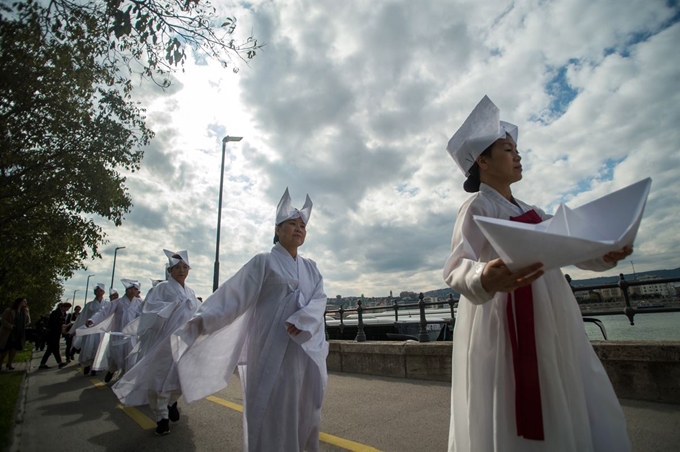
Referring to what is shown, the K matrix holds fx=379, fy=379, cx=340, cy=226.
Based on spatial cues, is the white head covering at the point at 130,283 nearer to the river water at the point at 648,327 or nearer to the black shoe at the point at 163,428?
Result: the black shoe at the point at 163,428

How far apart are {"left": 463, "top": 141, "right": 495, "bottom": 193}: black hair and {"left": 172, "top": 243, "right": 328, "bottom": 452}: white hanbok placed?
158 centimetres

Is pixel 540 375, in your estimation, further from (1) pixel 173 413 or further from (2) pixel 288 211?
(1) pixel 173 413

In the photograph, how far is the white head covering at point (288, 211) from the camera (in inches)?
138

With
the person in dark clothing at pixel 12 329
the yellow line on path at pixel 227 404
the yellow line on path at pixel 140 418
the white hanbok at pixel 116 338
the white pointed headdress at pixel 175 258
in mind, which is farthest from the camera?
the person in dark clothing at pixel 12 329

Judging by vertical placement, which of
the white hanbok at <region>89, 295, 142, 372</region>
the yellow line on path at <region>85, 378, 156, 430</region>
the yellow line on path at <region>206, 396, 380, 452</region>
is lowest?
the yellow line on path at <region>85, 378, 156, 430</region>

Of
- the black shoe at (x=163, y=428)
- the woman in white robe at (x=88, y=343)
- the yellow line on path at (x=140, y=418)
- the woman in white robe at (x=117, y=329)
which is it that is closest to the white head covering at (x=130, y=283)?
the woman in white robe at (x=117, y=329)

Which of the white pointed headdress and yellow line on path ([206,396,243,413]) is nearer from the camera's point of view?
yellow line on path ([206,396,243,413])

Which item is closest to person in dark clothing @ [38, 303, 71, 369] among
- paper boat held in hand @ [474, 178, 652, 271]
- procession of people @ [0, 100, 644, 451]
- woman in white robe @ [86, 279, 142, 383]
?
woman in white robe @ [86, 279, 142, 383]

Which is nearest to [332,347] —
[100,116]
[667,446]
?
[667,446]

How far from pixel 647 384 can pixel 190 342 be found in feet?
15.0

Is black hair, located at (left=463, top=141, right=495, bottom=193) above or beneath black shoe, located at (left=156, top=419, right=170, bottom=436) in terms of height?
above

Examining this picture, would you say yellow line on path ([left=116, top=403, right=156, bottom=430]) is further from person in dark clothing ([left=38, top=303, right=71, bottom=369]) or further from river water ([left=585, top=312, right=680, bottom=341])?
person in dark clothing ([left=38, top=303, right=71, bottom=369])

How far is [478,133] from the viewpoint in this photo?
80.2 inches

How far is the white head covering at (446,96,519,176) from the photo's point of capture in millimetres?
1982
